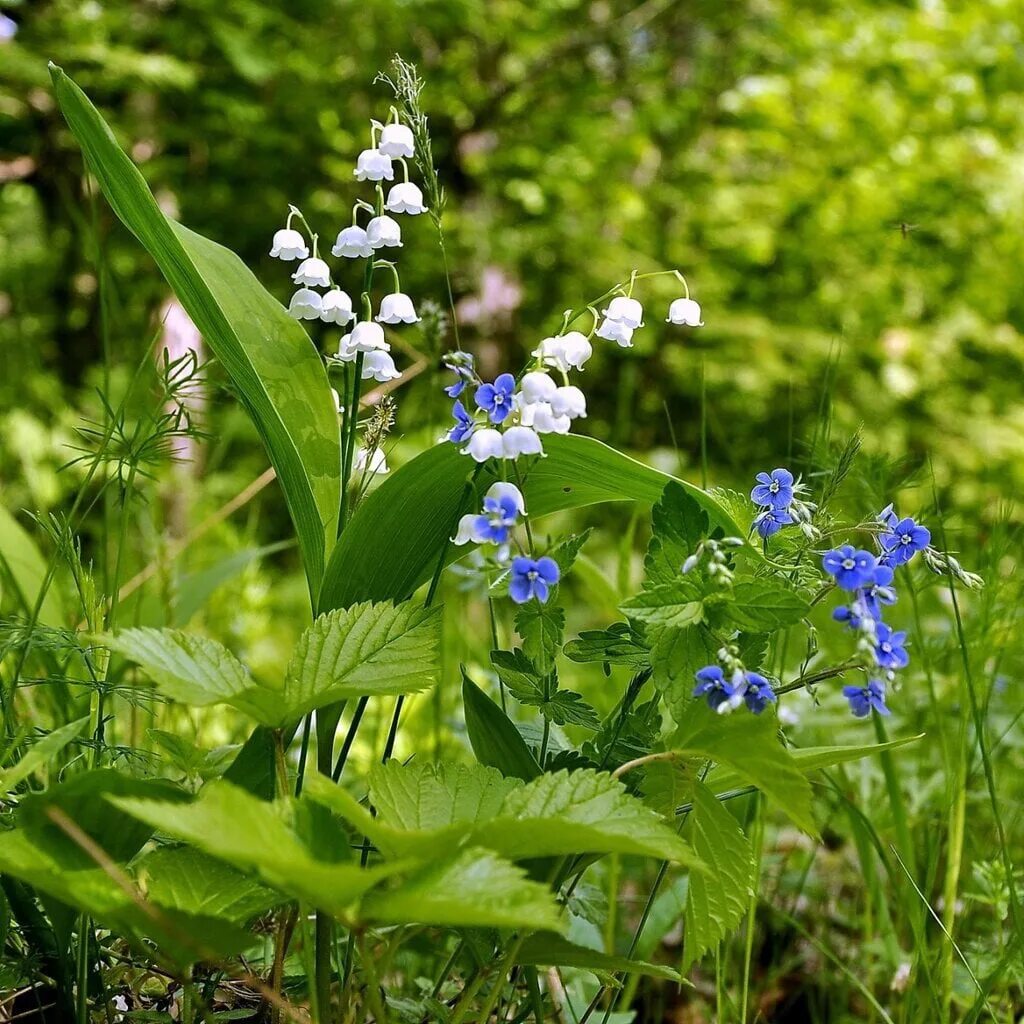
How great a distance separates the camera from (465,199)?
5449 millimetres

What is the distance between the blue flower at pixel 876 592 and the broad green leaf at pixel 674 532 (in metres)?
0.13

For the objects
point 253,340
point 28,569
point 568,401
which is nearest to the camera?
point 568,401

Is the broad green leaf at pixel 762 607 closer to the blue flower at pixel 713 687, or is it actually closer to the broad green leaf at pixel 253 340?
the blue flower at pixel 713 687

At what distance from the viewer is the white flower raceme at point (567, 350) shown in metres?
0.88

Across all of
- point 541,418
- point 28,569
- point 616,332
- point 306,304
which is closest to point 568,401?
point 541,418

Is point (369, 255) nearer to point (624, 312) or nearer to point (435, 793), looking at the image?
point (624, 312)

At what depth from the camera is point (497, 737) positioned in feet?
3.11

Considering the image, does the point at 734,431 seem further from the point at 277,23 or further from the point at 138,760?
the point at 138,760

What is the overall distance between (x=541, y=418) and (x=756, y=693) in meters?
0.27

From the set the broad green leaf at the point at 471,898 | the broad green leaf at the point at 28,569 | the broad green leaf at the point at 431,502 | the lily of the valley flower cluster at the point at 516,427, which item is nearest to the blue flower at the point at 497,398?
the lily of the valley flower cluster at the point at 516,427

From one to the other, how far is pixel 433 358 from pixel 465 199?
4429 mm

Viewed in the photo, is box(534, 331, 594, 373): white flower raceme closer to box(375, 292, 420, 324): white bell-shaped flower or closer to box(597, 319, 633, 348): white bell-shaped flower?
box(597, 319, 633, 348): white bell-shaped flower

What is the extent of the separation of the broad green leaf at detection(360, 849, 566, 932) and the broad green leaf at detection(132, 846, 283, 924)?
0.12 meters

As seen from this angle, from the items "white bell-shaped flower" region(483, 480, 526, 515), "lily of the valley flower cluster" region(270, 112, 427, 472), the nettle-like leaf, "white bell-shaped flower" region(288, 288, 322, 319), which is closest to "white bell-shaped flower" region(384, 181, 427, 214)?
"lily of the valley flower cluster" region(270, 112, 427, 472)
